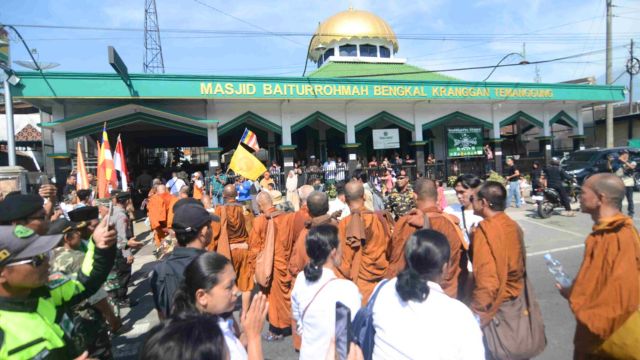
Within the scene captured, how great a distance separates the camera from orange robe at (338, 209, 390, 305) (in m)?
3.75

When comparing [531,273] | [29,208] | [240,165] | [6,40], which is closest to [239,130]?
[6,40]

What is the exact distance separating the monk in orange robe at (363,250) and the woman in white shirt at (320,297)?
1.31 metres

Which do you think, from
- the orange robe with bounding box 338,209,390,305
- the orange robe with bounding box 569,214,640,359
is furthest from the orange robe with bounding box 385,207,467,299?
the orange robe with bounding box 569,214,640,359

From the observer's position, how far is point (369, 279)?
377 cm

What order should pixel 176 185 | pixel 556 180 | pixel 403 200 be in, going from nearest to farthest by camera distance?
pixel 403 200, pixel 556 180, pixel 176 185

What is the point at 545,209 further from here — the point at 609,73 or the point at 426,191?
the point at 609,73

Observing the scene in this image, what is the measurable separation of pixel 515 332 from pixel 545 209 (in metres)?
9.60

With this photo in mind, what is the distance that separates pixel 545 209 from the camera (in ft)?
35.1

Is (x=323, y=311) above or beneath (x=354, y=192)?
beneath

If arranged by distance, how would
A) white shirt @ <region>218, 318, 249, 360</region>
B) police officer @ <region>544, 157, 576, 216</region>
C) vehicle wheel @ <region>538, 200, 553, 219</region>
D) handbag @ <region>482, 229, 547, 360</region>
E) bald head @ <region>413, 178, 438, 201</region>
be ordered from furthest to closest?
vehicle wheel @ <region>538, 200, 553, 219</region>
police officer @ <region>544, 157, 576, 216</region>
bald head @ <region>413, 178, 438, 201</region>
handbag @ <region>482, 229, 547, 360</region>
white shirt @ <region>218, 318, 249, 360</region>

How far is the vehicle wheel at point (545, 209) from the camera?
10.7 m

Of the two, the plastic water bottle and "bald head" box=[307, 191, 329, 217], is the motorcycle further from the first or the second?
the plastic water bottle

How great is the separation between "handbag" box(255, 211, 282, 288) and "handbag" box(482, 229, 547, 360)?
2391 mm

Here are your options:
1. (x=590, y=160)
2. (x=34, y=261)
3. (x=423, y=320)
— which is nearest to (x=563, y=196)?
(x=590, y=160)
